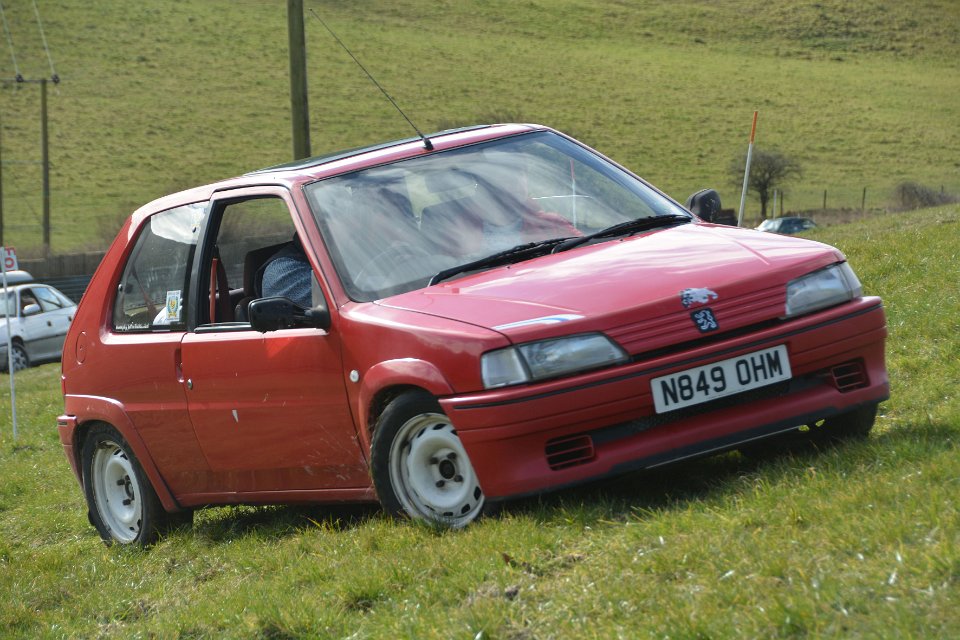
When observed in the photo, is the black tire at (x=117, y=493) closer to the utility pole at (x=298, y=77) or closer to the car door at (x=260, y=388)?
the car door at (x=260, y=388)

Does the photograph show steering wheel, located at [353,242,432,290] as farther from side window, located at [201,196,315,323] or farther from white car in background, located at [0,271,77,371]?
white car in background, located at [0,271,77,371]

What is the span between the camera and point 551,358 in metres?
4.65

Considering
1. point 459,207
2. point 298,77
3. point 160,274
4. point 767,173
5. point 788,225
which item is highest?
point 298,77

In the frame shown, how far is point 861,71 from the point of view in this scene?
79438mm

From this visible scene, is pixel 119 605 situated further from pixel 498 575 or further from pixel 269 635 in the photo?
pixel 498 575

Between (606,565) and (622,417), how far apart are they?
73 centimetres

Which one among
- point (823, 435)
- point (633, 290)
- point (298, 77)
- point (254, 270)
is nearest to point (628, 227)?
point (633, 290)

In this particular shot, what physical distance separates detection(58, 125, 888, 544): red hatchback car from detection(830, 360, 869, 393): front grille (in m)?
0.01

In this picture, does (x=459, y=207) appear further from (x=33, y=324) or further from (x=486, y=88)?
(x=486, y=88)

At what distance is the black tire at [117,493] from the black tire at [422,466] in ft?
6.76

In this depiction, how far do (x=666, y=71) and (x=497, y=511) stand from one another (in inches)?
3089

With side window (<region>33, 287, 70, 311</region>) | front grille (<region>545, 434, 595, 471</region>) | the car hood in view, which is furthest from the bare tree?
front grille (<region>545, 434, 595, 471</region>)

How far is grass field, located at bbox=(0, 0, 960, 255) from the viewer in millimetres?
63188

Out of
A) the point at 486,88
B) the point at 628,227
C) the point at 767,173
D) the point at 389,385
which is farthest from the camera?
the point at 486,88
